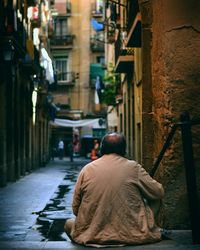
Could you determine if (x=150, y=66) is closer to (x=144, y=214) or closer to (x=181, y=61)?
(x=181, y=61)

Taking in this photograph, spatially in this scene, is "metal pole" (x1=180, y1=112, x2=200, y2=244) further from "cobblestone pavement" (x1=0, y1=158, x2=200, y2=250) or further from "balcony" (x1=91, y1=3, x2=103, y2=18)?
"balcony" (x1=91, y1=3, x2=103, y2=18)

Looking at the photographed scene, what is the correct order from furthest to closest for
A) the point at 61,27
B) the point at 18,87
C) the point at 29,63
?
the point at 61,27
the point at 29,63
the point at 18,87

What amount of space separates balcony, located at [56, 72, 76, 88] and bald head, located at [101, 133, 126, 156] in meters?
50.1

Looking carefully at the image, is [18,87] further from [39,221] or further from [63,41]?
[63,41]

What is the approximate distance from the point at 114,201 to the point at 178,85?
2279 mm

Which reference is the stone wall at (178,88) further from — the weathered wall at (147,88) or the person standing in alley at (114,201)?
the person standing in alley at (114,201)

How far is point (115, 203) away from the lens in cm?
678

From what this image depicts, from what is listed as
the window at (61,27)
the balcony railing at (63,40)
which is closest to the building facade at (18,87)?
the balcony railing at (63,40)

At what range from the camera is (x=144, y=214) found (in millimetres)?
6801

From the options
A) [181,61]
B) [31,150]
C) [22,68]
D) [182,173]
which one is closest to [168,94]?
[181,61]

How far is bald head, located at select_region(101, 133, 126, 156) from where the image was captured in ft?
22.9

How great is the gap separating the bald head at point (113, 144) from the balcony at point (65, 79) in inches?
1972

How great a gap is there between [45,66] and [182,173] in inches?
1044

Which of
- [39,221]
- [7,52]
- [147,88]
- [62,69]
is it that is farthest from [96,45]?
[147,88]
